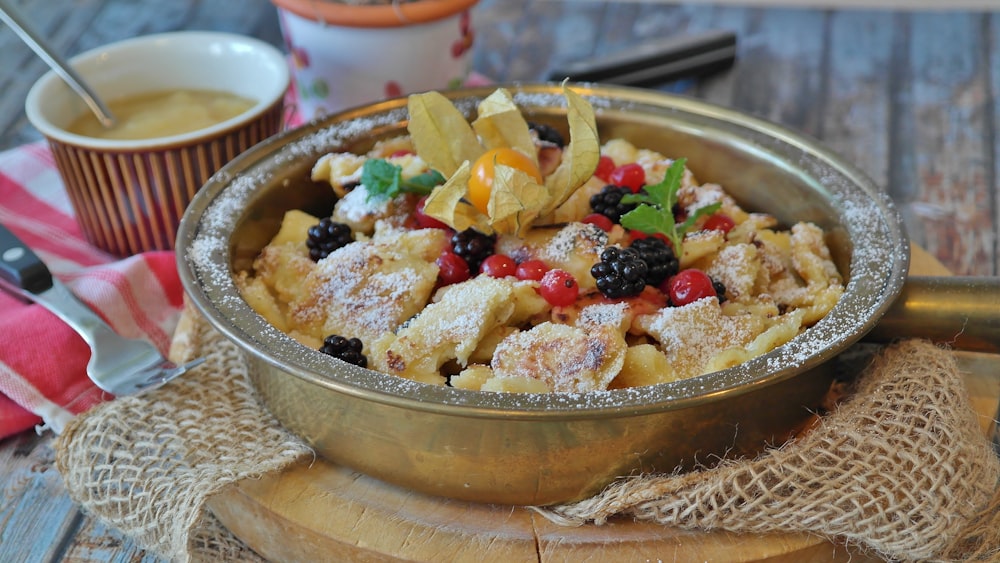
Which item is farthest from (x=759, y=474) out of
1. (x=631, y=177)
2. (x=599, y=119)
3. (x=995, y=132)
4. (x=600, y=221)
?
(x=995, y=132)

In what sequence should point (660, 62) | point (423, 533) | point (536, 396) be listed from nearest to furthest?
point (536, 396) < point (423, 533) < point (660, 62)

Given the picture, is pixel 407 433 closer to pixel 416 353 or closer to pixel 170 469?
pixel 416 353

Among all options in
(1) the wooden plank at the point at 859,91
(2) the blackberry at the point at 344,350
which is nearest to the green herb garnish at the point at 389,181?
(2) the blackberry at the point at 344,350

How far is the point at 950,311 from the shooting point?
150cm

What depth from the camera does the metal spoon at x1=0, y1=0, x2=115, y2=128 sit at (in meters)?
1.95

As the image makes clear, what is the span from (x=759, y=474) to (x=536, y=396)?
0.33 m

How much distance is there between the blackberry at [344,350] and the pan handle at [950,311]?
793 millimetres

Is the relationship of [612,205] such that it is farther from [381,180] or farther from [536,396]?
[536,396]

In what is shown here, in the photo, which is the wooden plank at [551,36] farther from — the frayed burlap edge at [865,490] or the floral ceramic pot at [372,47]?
the frayed burlap edge at [865,490]

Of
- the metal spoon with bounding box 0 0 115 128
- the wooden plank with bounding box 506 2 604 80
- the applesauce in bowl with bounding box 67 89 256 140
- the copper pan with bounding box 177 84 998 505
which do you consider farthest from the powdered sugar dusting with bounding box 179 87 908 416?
the wooden plank with bounding box 506 2 604 80

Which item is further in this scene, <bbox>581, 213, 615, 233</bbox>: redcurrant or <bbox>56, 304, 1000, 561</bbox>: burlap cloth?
<bbox>581, 213, 615, 233</bbox>: redcurrant

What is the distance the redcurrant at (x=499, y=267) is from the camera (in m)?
1.56

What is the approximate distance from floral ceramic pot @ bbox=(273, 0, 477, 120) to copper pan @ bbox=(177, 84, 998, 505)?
53cm

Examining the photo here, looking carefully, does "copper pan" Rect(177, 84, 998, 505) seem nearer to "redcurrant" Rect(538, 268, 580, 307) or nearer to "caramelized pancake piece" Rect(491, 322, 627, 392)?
"caramelized pancake piece" Rect(491, 322, 627, 392)
